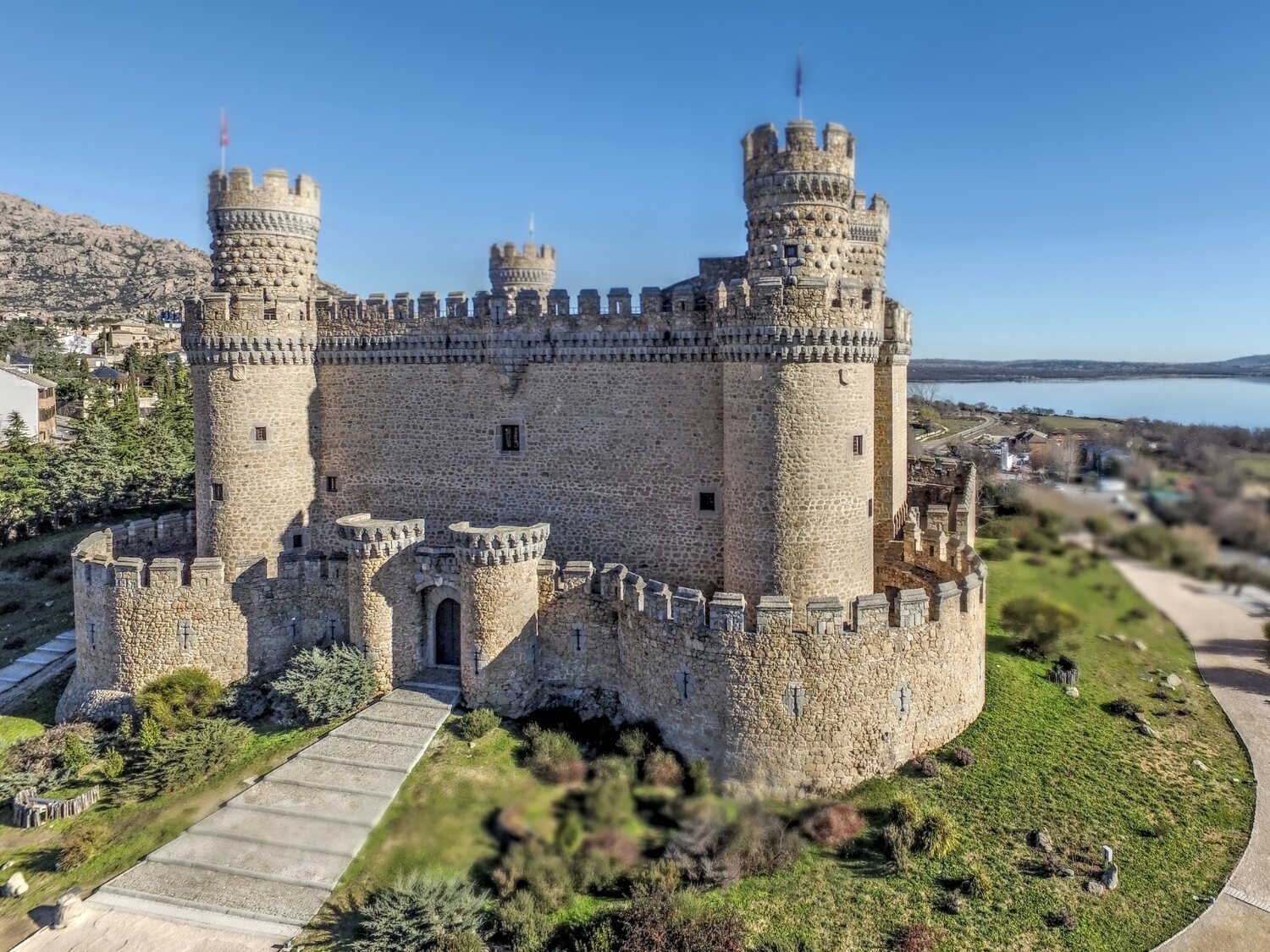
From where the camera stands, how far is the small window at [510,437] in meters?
20.9

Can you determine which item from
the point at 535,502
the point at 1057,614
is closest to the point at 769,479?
the point at 535,502

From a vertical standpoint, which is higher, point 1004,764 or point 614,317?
point 614,317

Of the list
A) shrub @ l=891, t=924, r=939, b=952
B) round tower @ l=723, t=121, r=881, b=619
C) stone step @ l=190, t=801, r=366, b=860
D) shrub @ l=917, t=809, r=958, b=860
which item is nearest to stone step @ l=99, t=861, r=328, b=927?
stone step @ l=190, t=801, r=366, b=860

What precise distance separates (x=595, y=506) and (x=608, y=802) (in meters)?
8.59

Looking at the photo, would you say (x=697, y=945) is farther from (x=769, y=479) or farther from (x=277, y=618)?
(x=277, y=618)

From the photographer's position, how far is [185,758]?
17250 mm

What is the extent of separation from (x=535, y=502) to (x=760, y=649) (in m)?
7.55

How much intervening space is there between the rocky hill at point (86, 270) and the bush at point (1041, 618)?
115039 millimetres

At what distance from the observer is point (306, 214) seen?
21.5 m

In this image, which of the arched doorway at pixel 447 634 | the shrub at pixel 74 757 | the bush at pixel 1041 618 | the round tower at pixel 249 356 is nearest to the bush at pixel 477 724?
the arched doorway at pixel 447 634

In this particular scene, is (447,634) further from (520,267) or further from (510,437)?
(520,267)

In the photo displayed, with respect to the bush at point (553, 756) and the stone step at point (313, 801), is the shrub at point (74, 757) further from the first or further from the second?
the bush at point (553, 756)

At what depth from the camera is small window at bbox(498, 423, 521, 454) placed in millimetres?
20875

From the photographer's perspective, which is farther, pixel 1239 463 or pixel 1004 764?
pixel 1004 764
